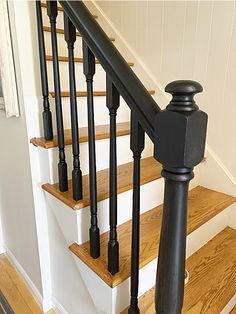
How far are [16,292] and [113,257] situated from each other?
1.19 m

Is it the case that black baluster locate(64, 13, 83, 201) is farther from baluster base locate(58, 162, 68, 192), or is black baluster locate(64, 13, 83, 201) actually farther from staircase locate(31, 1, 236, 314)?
baluster base locate(58, 162, 68, 192)

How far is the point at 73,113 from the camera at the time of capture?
A: 3.17 ft

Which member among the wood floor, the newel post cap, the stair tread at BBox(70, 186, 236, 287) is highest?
the newel post cap

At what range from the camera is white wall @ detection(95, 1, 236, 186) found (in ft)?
4.69

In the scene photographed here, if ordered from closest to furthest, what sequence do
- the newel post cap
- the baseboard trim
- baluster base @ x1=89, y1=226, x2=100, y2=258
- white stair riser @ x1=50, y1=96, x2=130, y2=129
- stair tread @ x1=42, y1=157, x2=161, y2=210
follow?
the newel post cap, baluster base @ x1=89, y1=226, x2=100, y2=258, stair tread @ x1=42, y1=157, x2=161, y2=210, white stair riser @ x1=50, y1=96, x2=130, y2=129, the baseboard trim

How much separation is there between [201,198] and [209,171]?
0.75ft

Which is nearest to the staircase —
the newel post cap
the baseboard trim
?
the newel post cap

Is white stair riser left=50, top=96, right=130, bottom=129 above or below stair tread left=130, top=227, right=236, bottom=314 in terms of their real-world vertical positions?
above

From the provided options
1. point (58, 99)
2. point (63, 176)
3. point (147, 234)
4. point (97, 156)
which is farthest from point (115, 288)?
point (58, 99)

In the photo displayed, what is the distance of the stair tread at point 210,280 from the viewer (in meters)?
0.96

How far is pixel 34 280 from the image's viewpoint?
5.24 feet

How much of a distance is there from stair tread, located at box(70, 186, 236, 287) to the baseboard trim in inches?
29.7

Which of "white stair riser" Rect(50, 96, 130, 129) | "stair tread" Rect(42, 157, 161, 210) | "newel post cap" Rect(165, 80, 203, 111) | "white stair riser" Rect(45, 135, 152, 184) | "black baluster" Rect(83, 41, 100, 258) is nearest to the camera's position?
"newel post cap" Rect(165, 80, 203, 111)

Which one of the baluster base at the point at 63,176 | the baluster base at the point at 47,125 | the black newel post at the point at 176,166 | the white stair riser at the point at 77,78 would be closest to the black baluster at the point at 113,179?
the black newel post at the point at 176,166
